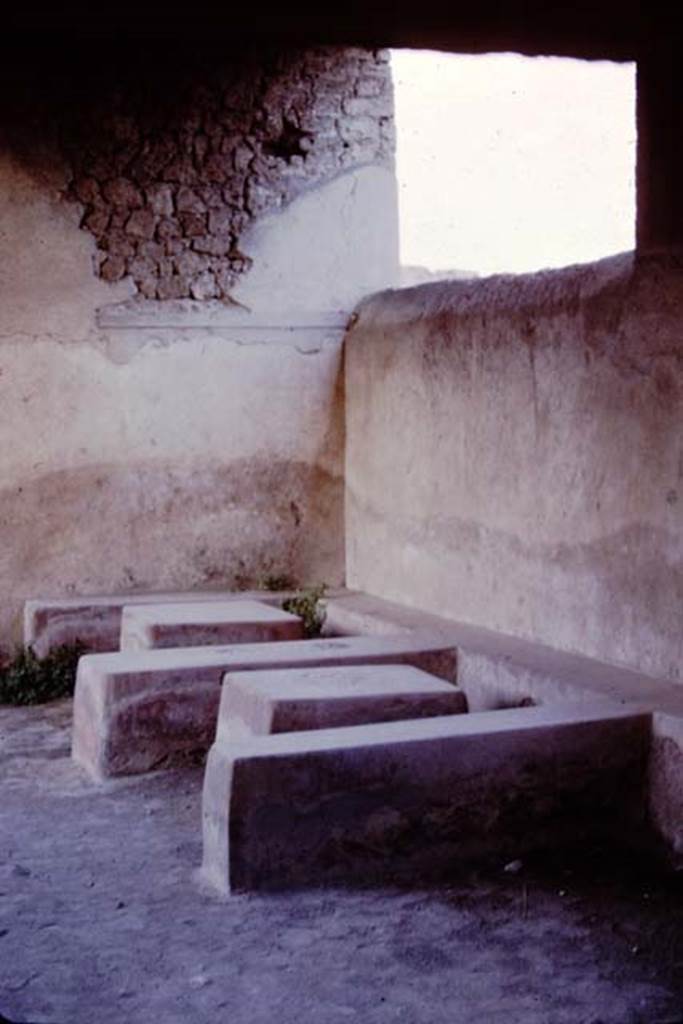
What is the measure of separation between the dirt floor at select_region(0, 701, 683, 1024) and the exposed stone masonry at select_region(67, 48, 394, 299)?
3.73 m

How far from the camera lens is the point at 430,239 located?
1034 centimetres

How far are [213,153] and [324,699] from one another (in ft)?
12.7

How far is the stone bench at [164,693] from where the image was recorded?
5.32 meters

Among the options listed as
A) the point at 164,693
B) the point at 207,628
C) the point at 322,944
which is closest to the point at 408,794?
the point at 322,944

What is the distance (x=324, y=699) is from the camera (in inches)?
183

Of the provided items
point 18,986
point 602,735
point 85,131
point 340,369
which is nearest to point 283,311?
point 340,369

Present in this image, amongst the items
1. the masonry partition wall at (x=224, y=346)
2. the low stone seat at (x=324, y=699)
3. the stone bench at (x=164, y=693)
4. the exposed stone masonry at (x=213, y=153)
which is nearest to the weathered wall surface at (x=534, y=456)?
the masonry partition wall at (x=224, y=346)

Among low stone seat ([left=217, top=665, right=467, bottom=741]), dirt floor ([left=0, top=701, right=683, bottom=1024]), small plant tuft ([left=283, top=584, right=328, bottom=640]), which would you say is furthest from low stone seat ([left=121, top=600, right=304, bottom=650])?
dirt floor ([left=0, top=701, right=683, bottom=1024])

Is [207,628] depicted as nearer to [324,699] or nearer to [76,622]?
[76,622]

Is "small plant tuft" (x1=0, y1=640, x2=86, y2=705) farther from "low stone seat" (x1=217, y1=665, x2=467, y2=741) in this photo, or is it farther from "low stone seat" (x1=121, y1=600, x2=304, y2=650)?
"low stone seat" (x1=217, y1=665, x2=467, y2=741)

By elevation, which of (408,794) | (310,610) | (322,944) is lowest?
(322,944)

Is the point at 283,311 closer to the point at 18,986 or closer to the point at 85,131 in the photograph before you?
the point at 85,131

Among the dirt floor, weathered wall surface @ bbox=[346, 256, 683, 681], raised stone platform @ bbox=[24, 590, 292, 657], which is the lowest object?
the dirt floor

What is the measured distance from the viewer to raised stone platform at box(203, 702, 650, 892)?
12.9 feet
